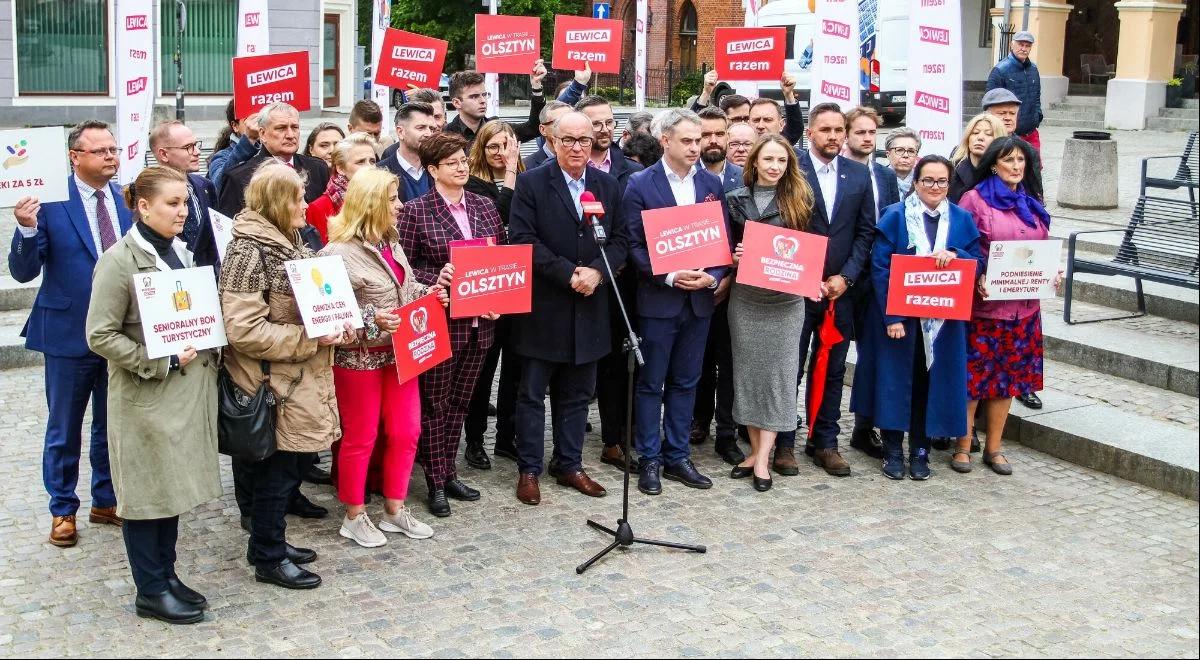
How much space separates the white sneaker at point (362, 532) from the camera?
6652 mm

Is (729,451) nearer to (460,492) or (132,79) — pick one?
(460,492)

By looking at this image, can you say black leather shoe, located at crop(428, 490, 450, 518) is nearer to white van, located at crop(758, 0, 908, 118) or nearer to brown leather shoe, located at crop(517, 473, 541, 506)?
brown leather shoe, located at crop(517, 473, 541, 506)

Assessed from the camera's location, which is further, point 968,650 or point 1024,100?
point 1024,100

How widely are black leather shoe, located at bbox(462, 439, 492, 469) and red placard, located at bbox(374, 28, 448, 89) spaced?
524 cm

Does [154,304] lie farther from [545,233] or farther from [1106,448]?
[1106,448]

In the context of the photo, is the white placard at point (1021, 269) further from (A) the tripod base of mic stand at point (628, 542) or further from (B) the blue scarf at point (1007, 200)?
(A) the tripod base of mic stand at point (628, 542)

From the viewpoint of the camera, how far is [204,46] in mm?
29438

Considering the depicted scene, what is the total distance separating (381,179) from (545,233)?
4.11ft

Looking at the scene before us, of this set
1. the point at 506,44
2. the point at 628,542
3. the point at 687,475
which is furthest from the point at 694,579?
the point at 506,44

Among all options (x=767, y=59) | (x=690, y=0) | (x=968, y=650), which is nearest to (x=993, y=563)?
(x=968, y=650)

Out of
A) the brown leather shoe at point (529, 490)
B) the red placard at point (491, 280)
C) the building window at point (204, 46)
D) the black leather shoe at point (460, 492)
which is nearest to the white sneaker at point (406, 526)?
the black leather shoe at point (460, 492)

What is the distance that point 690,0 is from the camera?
47625 millimetres

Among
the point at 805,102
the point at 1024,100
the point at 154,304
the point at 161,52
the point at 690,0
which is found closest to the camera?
the point at 154,304

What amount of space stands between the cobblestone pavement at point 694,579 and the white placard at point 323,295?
4.14 feet
